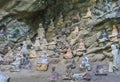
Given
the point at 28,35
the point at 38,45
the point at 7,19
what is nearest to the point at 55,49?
the point at 38,45

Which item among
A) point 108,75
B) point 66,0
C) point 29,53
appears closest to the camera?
point 108,75

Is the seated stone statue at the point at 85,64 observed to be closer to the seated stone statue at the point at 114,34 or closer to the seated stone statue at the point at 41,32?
the seated stone statue at the point at 114,34

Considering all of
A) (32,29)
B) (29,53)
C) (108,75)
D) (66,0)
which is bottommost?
(108,75)

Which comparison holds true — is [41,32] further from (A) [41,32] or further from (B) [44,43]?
(B) [44,43]

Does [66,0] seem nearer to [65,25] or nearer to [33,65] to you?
[65,25]

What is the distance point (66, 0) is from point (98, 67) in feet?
7.37

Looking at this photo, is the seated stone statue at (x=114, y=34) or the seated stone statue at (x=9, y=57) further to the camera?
the seated stone statue at (x=9, y=57)

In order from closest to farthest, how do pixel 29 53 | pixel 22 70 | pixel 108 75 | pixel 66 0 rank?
pixel 108 75
pixel 22 70
pixel 29 53
pixel 66 0

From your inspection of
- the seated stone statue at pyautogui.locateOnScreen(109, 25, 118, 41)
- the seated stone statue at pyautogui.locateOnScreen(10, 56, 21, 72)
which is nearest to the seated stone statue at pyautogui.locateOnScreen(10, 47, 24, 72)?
the seated stone statue at pyautogui.locateOnScreen(10, 56, 21, 72)

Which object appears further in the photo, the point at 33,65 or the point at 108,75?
the point at 33,65

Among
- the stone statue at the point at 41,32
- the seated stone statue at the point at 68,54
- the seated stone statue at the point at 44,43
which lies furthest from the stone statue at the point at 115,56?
the stone statue at the point at 41,32

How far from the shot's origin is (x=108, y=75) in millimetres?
6176

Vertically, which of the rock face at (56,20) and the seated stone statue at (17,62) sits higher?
the rock face at (56,20)

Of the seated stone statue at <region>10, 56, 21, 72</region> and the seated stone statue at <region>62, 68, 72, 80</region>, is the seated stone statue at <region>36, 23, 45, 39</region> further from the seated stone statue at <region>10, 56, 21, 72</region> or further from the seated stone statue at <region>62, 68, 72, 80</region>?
the seated stone statue at <region>62, 68, 72, 80</region>
